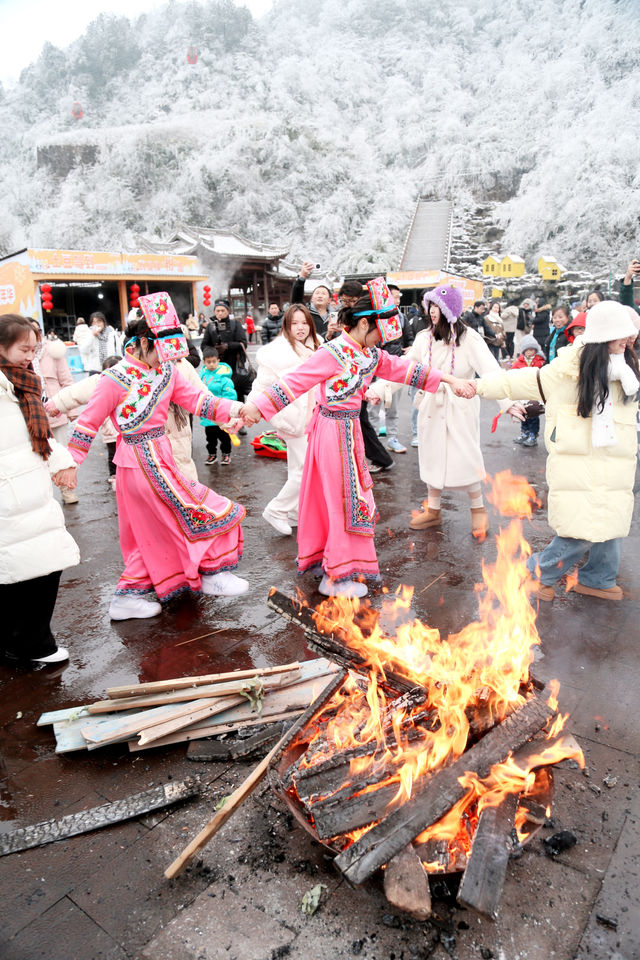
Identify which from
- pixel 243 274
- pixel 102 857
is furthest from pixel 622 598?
pixel 243 274

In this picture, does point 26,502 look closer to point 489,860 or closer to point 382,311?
point 382,311

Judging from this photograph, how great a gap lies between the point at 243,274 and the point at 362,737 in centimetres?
3751

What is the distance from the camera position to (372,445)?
23.4ft

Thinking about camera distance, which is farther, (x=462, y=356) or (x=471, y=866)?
(x=462, y=356)

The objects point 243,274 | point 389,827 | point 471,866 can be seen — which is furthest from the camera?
point 243,274

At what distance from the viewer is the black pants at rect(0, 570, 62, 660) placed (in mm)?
3344

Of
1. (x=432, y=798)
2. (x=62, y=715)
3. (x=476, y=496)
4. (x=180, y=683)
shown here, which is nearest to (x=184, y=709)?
(x=180, y=683)

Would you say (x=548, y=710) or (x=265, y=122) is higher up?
(x=265, y=122)

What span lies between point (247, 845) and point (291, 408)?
4.06 metres

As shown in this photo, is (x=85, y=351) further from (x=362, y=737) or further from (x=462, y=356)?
(x=362, y=737)

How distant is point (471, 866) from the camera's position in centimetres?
177

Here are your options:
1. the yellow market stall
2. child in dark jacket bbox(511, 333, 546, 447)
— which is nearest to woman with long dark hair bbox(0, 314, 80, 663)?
child in dark jacket bbox(511, 333, 546, 447)

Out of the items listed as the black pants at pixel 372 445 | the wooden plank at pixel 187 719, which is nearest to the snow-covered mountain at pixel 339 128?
the black pants at pixel 372 445

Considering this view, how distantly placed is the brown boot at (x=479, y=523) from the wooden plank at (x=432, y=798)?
10.1ft
